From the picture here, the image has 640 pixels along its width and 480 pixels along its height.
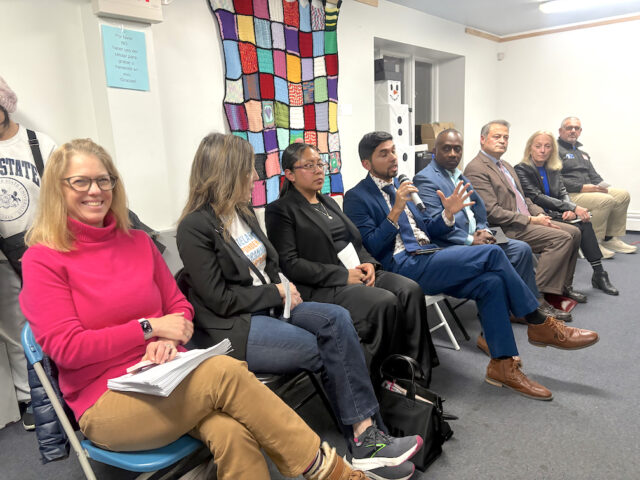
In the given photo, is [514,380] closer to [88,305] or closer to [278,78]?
[88,305]

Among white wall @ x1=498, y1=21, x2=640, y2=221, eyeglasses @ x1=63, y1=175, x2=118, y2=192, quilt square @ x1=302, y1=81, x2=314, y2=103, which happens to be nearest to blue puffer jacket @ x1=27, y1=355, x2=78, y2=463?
eyeglasses @ x1=63, y1=175, x2=118, y2=192

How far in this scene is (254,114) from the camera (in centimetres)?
329

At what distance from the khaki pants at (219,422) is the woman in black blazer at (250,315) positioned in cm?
32

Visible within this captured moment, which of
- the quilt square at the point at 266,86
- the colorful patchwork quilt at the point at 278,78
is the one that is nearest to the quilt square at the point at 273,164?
the colorful patchwork quilt at the point at 278,78

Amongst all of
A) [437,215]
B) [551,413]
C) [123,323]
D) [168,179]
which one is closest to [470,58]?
[437,215]

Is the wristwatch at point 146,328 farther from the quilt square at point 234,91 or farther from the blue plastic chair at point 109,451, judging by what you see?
the quilt square at point 234,91

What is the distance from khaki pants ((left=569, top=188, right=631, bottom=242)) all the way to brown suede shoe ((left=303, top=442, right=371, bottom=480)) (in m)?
4.20

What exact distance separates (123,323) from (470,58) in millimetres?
5863

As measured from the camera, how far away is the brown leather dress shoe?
2.17 m

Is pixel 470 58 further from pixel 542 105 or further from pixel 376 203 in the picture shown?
pixel 376 203

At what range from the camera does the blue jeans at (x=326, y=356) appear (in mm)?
1652

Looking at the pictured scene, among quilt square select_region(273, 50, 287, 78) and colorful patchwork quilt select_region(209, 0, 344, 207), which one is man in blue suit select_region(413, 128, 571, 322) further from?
quilt square select_region(273, 50, 287, 78)

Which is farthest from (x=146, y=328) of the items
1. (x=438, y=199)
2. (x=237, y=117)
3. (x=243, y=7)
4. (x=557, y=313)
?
(x=557, y=313)

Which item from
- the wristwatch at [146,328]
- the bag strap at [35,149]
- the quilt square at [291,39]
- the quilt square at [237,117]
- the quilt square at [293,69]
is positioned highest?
the quilt square at [291,39]
